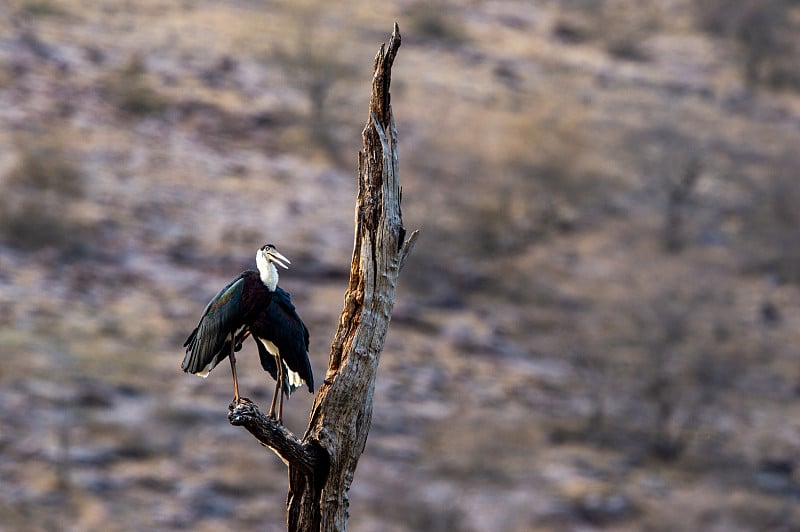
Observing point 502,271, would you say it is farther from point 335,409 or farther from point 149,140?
point 335,409

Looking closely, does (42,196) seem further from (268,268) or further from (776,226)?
(268,268)

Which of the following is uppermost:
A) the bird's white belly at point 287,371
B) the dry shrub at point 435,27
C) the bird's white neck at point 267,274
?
the dry shrub at point 435,27

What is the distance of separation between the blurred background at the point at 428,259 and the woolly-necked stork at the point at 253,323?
559 inches

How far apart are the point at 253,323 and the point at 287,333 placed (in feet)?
0.46

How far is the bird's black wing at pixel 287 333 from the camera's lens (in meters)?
5.78

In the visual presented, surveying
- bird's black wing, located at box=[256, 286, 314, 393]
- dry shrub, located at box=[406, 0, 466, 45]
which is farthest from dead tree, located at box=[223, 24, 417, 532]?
dry shrub, located at box=[406, 0, 466, 45]

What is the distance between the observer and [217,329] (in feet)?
18.8

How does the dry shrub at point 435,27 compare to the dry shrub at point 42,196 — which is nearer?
the dry shrub at point 42,196

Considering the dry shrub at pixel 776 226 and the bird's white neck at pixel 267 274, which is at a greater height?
the dry shrub at pixel 776 226

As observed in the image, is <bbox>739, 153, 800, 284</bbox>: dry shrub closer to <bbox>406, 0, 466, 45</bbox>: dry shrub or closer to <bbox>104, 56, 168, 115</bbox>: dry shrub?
<bbox>406, 0, 466, 45</bbox>: dry shrub

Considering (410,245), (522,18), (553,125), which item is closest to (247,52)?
(553,125)

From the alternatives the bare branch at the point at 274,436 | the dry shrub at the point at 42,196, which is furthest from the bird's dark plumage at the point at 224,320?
the dry shrub at the point at 42,196

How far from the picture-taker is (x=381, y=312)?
20.4ft

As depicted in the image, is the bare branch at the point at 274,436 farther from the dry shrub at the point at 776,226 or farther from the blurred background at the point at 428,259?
the dry shrub at the point at 776,226
